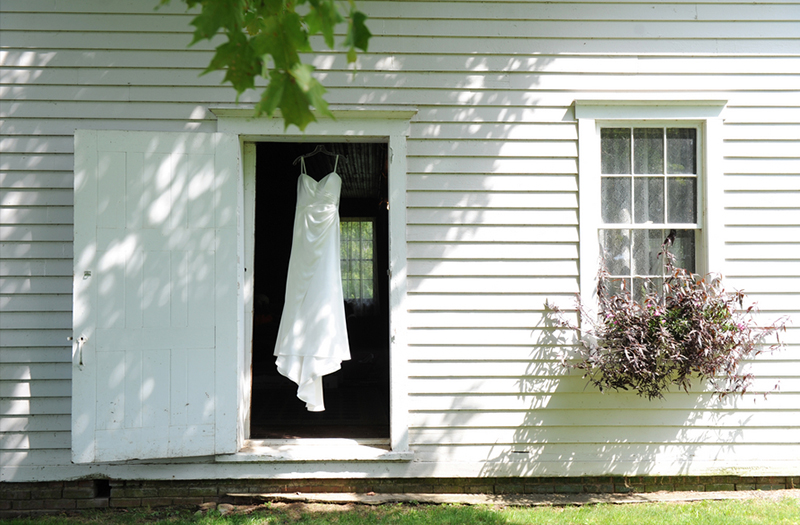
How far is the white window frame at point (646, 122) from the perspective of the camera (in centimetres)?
379

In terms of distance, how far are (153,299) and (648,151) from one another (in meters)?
3.51

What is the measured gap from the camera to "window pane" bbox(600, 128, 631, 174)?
12.8ft

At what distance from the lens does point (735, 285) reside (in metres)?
3.81

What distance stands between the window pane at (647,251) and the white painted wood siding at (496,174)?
1.46 feet

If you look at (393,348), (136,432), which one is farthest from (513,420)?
(136,432)

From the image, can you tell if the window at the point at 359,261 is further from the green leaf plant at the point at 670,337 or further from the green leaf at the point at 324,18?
the green leaf at the point at 324,18

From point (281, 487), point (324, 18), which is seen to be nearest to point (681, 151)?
point (324, 18)

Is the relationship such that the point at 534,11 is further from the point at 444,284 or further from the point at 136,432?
the point at 136,432

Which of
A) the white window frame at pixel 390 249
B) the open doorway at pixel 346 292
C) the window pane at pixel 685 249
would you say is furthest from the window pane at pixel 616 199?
the open doorway at pixel 346 292

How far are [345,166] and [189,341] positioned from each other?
12.8ft

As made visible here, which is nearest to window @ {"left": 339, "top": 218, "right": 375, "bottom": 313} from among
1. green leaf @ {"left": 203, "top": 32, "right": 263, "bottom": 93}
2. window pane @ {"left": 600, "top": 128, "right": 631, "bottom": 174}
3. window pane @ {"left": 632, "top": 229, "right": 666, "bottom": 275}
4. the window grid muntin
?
the window grid muntin

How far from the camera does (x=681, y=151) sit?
388 centimetres

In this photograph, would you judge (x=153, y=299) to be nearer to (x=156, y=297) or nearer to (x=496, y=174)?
(x=156, y=297)

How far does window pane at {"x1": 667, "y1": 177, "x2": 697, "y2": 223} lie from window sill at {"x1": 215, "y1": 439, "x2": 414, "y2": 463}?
8.17ft
